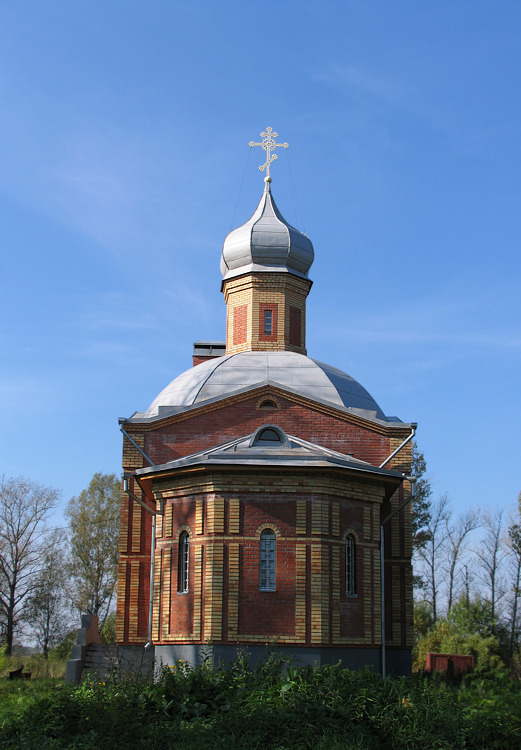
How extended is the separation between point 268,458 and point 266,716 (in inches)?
203

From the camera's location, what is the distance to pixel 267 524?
13555 mm

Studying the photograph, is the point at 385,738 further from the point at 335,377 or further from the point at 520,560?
the point at 520,560

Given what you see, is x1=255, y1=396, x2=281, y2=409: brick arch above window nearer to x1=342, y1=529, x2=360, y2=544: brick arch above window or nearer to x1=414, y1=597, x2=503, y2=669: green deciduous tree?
x1=342, y1=529, x2=360, y2=544: brick arch above window

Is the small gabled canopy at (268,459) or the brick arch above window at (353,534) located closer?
the small gabled canopy at (268,459)

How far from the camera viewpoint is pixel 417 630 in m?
29.5

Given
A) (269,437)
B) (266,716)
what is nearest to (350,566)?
(269,437)

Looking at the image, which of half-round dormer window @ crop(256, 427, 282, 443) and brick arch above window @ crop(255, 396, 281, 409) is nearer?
half-round dormer window @ crop(256, 427, 282, 443)

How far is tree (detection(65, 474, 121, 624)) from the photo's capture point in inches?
1339

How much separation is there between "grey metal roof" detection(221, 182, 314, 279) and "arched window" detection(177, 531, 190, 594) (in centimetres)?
908

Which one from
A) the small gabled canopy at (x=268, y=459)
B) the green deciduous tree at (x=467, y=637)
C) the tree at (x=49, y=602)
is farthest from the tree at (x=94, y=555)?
the small gabled canopy at (x=268, y=459)

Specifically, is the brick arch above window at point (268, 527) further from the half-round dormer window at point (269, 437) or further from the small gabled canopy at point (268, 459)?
the half-round dormer window at point (269, 437)

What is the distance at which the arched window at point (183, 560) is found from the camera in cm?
1399

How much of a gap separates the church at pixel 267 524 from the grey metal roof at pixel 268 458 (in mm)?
32

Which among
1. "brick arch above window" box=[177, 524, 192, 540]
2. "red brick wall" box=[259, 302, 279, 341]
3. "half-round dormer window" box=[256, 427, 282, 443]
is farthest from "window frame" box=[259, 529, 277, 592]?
"red brick wall" box=[259, 302, 279, 341]
